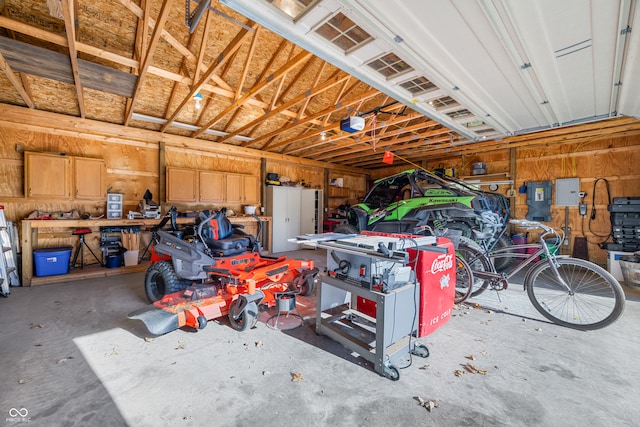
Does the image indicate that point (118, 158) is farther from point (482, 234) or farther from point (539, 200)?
point (539, 200)

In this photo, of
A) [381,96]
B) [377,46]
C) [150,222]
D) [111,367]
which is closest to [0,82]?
[150,222]

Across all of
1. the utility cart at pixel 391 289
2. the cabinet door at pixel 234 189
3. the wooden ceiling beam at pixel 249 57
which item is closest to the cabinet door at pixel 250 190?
the cabinet door at pixel 234 189

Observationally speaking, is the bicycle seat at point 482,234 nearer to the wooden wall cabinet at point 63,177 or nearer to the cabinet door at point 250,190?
the cabinet door at point 250,190

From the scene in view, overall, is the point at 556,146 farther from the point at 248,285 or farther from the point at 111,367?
the point at 111,367

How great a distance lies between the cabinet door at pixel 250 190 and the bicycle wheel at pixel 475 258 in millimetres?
5556

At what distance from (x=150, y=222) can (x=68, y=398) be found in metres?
4.21

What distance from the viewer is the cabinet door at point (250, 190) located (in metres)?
7.43

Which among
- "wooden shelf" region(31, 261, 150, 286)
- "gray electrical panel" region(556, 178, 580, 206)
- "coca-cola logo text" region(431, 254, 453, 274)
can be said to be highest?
"gray electrical panel" region(556, 178, 580, 206)

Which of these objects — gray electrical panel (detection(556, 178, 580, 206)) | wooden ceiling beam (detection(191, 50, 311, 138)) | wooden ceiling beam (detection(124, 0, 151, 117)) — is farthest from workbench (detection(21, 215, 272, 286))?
gray electrical panel (detection(556, 178, 580, 206))

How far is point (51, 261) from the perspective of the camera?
14.8 ft

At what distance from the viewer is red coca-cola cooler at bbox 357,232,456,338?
2.24 m

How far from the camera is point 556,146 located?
6.31 metres

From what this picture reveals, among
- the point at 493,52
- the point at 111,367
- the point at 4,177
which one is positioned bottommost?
the point at 111,367

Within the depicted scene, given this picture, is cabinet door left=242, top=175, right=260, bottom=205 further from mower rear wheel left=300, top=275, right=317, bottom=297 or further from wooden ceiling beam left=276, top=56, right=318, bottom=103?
mower rear wheel left=300, top=275, right=317, bottom=297
